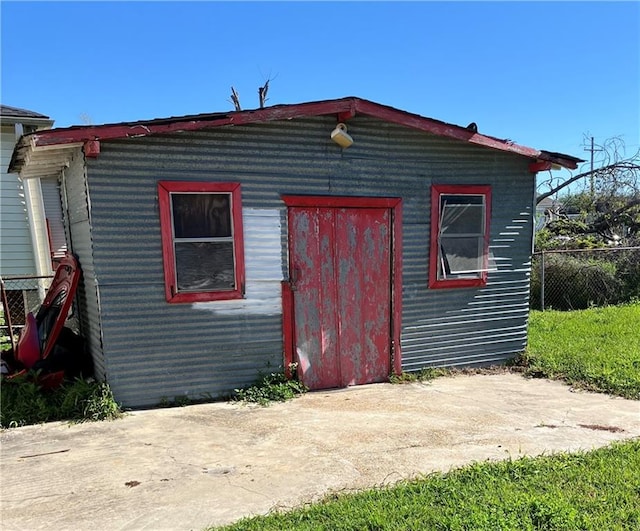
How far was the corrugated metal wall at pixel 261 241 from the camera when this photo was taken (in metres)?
4.53

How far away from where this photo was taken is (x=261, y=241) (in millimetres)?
5012

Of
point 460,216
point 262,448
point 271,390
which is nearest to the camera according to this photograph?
point 262,448

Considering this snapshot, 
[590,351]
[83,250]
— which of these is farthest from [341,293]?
[590,351]

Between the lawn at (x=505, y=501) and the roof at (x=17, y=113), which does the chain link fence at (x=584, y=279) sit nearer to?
the lawn at (x=505, y=501)

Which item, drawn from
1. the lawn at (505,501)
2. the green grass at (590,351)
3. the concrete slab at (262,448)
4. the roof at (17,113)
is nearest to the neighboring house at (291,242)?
the green grass at (590,351)

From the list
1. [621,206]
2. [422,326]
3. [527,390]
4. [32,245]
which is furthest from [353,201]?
[621,206]

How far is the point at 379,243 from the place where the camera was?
5582mm

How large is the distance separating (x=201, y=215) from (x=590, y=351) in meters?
5.69

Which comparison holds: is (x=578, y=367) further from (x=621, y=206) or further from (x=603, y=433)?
(x=621, y=206)

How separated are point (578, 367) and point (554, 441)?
2441mm

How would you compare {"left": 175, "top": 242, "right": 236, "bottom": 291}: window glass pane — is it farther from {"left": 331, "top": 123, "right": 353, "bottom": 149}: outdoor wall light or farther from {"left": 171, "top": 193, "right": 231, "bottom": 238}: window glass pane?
{"left": 331, "top": 123, "right": 353, "bottom": 149}: outdoor wall light

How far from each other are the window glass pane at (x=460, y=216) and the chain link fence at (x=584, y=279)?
5.36 metres

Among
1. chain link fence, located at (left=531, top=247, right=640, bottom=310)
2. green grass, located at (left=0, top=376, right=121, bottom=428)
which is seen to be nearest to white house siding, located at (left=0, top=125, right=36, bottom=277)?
green grass, located at (left=0, top=376, right=121, bottom=428)

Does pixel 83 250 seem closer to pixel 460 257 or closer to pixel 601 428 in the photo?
pixel 460 257
